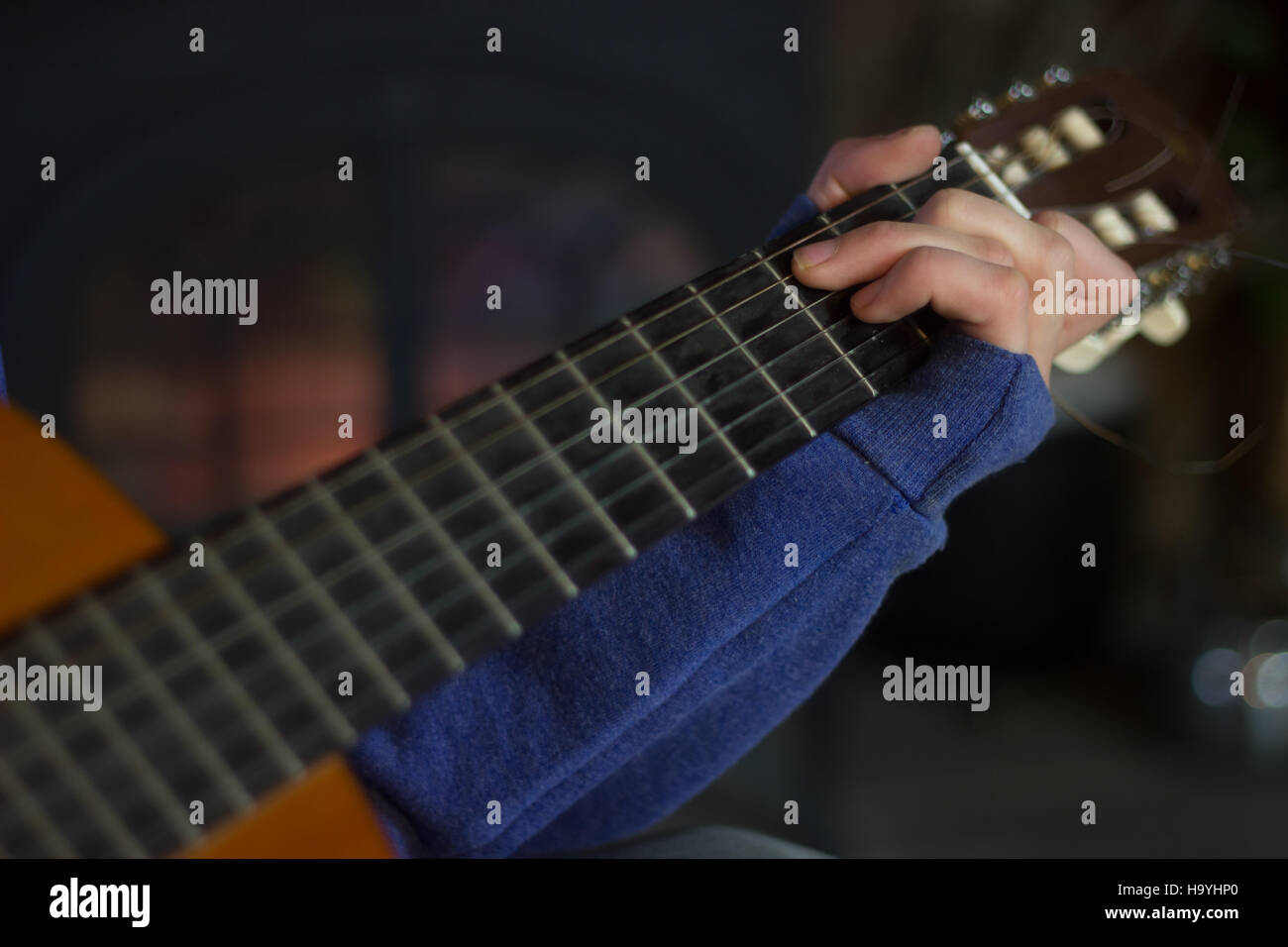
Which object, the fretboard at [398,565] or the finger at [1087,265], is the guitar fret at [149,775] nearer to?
the fretboard at [398,565]

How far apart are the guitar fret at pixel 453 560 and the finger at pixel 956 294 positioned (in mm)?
289

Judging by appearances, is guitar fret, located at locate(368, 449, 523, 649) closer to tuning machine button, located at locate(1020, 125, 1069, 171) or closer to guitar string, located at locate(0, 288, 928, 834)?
guitar string, located at locate(0, 288, 928, 834)

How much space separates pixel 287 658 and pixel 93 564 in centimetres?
11

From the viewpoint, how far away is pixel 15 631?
42cm

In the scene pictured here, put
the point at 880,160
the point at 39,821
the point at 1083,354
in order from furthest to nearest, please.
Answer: the point at 1083,354, the point at 880,160, the point at 39,821

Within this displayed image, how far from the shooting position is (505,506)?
0.49 meters

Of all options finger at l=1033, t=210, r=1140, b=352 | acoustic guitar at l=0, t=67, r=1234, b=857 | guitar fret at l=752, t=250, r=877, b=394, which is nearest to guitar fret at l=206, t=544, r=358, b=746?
acoustic guitar at l=0, t=67, r=1234, b=857

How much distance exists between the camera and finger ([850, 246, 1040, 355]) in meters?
0.59

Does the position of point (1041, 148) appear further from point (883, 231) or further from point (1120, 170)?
point (883, 231)

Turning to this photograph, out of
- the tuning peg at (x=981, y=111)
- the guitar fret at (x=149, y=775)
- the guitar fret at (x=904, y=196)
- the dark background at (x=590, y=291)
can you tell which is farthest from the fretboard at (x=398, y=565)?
the dark background at (x=590, y=291)

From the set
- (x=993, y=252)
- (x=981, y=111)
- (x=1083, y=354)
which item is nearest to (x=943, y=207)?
(x=993, y=252)
